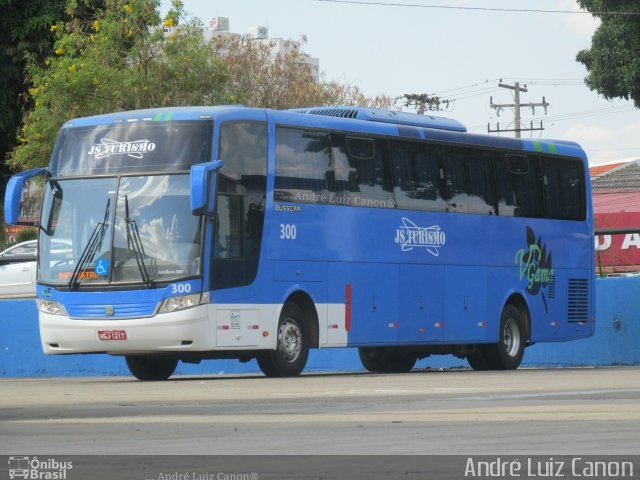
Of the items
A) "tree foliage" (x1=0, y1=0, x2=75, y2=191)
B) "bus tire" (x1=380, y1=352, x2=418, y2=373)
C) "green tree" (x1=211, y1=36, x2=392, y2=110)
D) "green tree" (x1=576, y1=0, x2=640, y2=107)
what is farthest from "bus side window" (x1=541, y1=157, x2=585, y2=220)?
"green tree" (x1=211, y1=36, x2=392, y2=110)

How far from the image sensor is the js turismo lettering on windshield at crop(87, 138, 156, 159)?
19953 millimetres

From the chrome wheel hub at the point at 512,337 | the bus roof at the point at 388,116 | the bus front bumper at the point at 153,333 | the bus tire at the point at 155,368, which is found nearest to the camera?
the bus front bumper at the point at 153,333

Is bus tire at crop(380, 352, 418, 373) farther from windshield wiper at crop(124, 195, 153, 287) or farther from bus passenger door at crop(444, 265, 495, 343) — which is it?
windshield wiper at crop(124, 195, 153, 287)

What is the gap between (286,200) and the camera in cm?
2047

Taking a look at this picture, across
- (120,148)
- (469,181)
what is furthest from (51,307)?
(469,181)

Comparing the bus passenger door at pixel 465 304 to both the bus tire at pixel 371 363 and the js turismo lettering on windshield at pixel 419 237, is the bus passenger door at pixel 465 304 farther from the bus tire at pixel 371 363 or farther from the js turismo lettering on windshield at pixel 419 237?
Answer: the bus tire at pixel 371 363

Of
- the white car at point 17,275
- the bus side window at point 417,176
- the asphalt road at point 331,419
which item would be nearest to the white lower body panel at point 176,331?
the asphalt road at point 331,419

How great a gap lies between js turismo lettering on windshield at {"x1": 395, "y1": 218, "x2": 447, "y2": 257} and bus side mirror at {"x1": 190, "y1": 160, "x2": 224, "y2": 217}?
4.03 m

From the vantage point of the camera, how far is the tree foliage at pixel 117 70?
117ft

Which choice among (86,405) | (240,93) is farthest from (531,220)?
(240,93)

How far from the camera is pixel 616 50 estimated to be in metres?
42.4

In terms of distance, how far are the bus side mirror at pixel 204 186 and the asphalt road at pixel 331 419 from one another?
2.46 meters

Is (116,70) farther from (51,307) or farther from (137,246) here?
(137,246)

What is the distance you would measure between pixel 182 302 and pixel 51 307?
6.32 ft
